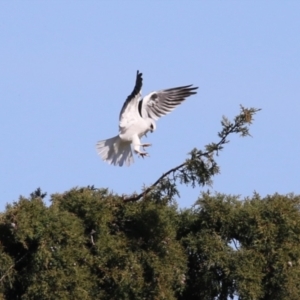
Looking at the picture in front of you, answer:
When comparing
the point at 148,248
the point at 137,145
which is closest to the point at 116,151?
the point at 137,145

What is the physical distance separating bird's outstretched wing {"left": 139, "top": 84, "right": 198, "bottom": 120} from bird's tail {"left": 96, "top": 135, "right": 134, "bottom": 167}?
0.39 metres

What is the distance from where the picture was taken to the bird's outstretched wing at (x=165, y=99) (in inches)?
408

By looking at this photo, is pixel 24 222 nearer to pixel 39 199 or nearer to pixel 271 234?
pixel 39 199

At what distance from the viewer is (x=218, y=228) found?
28.9ft

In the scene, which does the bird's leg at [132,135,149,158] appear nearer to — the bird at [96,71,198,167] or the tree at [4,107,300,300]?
the bird at [96,71,198,167]

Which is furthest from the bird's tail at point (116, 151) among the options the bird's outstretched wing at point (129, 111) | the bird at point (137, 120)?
the bird's outstretched wing at point (129, 111)

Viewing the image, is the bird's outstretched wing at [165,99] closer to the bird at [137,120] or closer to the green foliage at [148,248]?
the bird at [137,120]

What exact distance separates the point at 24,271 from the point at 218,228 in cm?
171

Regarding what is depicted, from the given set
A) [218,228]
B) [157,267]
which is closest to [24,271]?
[157,267]

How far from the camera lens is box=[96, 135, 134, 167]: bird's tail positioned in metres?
10.3

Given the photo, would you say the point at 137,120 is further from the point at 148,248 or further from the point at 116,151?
the point at 148,248

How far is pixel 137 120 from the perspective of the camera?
10000mm

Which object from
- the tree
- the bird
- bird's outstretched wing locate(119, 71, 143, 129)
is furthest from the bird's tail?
the tree

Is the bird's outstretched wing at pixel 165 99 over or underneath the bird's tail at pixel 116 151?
over
